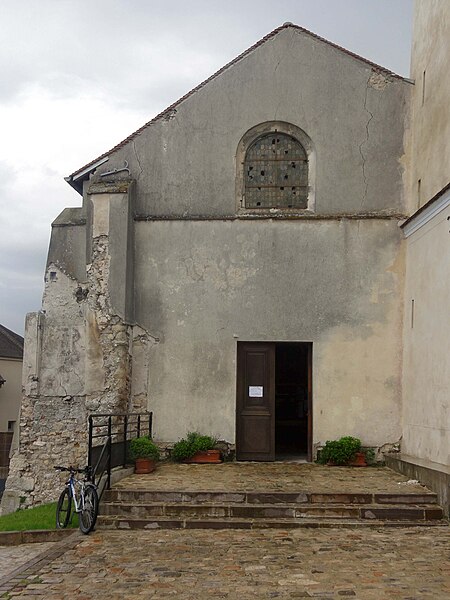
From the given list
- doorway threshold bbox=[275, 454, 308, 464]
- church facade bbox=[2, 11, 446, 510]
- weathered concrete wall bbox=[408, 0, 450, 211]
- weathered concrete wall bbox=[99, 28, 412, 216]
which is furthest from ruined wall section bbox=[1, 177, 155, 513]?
weathered concrete wall bbox=[408, 0, 450, 211]

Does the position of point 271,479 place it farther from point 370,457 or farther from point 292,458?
point 292,458

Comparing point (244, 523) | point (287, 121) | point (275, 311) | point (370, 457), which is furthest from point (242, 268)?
point (244, 523)

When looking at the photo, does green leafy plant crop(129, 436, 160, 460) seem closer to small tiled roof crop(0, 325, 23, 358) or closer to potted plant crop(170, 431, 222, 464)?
potted plant crop(170, 431, 222, 464)

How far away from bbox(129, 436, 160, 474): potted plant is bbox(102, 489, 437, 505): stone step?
1892 mm

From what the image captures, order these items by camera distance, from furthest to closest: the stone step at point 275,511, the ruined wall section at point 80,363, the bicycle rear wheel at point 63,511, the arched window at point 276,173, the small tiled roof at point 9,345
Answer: the small tiled roof at point 9,345 < the arched window at point 276,173 < the ruined wall section at point 80,363 < the bicycle rear wheel at point 63,511 < the stone step at point 275,511

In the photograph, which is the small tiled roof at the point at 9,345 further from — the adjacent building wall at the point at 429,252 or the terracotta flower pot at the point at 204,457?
the adjacent building wall at the point at 429,252

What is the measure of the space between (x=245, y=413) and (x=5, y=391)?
23383 mm

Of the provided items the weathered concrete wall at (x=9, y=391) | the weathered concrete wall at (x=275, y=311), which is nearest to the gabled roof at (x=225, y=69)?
the weathered concrete wall at (x=275, y=311)

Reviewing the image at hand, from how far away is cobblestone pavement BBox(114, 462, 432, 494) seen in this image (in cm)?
1087

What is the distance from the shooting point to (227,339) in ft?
46.2

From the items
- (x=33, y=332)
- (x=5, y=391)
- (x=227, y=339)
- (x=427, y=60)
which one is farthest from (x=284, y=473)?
(x=5, y=391)

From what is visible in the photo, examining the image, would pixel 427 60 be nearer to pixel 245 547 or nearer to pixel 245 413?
pixel 245 413

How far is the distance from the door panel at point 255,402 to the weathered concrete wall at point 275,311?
0.28 metres

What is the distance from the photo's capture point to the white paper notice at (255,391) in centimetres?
1422
